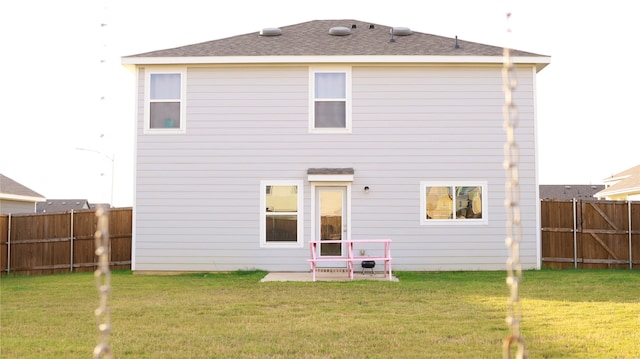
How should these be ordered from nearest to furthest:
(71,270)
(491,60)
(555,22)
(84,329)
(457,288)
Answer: (555,22) < (84,329) < (457,288) < (491,60) < (71,270)

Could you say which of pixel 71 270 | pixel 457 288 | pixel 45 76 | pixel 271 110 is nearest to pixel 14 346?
pixel 45 76

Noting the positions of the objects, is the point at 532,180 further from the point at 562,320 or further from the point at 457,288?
the point at 562,320

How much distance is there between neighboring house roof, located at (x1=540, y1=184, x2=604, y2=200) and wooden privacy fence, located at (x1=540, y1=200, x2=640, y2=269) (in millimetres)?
29416

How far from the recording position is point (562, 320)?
909cm

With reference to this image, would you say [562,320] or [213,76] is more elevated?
[213,76]

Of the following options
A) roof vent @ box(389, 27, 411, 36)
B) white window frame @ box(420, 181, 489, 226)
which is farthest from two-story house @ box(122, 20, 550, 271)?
roof vent @ box(389, 27, 411, 36)

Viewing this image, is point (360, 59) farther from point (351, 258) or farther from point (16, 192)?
point (16, 192)

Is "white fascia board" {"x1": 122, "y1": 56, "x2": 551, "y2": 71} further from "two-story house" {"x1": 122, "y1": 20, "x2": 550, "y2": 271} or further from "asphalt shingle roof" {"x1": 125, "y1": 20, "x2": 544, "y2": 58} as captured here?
"asphalt shingle roof" {"x1": 125, "y1": 20, "x2": 544, "y2": 58}

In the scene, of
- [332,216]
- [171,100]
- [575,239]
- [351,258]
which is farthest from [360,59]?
[575,239]

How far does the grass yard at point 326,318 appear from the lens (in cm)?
743

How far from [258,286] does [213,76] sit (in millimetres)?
5424

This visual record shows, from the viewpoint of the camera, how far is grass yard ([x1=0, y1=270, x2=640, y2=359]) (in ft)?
24.4

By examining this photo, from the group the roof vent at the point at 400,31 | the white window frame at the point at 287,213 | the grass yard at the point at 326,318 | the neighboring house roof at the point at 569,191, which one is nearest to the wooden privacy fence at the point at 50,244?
the grass yard at the point at 326,318

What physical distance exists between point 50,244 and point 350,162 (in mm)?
8022
